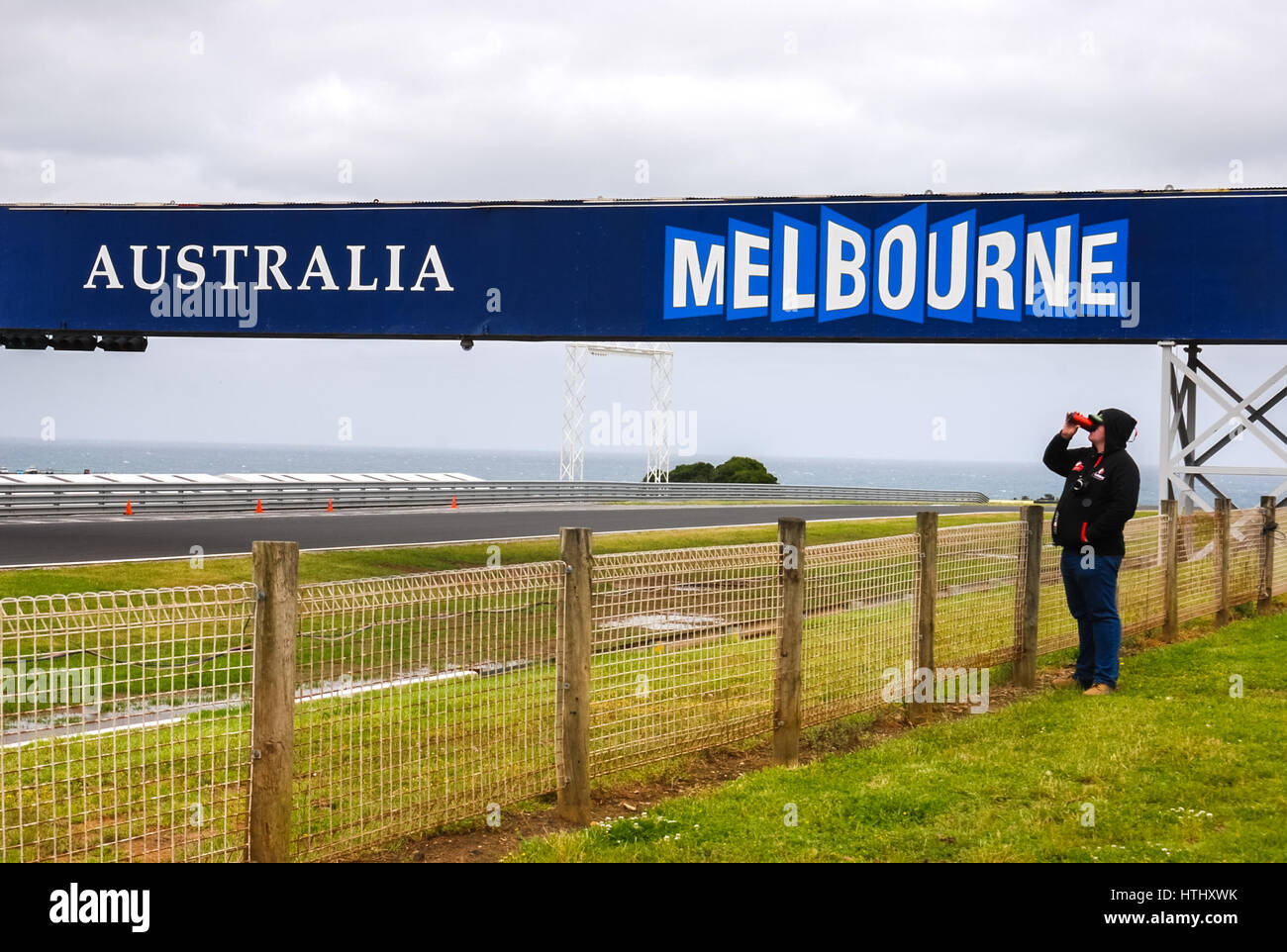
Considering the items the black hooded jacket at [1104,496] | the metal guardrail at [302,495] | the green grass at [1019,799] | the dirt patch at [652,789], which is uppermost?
the black hooded jacket at [1104,496]

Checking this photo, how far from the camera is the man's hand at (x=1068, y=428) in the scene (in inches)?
394

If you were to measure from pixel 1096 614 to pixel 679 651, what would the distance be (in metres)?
3.95

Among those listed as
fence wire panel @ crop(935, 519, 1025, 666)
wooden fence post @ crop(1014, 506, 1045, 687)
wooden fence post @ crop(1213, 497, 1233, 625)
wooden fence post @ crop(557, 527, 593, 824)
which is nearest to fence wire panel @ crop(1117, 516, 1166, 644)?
wooden fence post @ crop(1213, 497, 1233, 625)

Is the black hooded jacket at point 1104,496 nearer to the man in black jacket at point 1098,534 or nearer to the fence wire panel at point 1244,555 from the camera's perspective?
the man in black jacket at point 1098,534

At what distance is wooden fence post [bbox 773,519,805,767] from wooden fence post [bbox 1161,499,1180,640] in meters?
6.70

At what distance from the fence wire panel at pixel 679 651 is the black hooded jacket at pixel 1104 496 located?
3042mm

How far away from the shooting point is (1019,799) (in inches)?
263

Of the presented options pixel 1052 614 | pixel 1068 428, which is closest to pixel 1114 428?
pixel 1068 428

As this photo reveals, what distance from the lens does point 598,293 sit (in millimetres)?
21969

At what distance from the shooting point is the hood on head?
9.64m

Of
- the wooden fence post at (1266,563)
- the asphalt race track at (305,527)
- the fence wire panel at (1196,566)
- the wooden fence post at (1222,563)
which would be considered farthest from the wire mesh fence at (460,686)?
the asphalt race track at (305,527)

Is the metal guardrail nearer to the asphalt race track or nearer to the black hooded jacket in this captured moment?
the asphalt race track

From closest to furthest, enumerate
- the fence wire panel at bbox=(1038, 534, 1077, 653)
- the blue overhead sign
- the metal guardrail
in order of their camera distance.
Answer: the fence wire panel at bbox=(1038, 534, 1077, 653)
the blue overhead sign
the metal guardrail

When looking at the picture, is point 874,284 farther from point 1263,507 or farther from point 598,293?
point 1263,507
